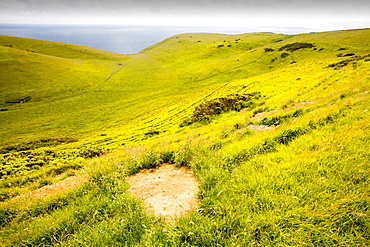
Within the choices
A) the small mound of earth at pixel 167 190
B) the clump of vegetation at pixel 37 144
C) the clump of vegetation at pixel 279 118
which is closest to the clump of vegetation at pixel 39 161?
the clump of vegetation at pixel 37 144

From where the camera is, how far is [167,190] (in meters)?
5.43

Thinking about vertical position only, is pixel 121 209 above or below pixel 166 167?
above

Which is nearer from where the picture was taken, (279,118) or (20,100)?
(279,118)

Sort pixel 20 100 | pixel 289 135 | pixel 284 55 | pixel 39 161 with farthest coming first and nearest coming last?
pixel 284 55 < pixel 20 100 < pixel 39 161 < pixel 289 135

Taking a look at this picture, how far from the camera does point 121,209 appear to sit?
4.36 metres

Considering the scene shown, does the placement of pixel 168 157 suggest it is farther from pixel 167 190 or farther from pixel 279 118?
pixel 279 118

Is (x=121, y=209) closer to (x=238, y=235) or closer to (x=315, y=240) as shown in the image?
(x=238, y=235)

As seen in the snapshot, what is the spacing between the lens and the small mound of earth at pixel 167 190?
172 inches

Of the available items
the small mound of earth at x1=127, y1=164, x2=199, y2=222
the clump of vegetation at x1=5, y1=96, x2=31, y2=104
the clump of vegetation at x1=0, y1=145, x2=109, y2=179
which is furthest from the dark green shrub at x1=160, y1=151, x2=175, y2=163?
the clump of vegetation at x1=5, y1=96, x2=31, y2=104

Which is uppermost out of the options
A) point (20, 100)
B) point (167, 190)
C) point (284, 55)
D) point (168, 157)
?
point (284, 55)

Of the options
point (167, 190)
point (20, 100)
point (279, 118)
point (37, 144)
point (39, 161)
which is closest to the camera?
point (167, 190)

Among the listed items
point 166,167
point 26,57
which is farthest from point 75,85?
point 166,167

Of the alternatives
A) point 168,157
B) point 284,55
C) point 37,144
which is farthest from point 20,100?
point 284,55

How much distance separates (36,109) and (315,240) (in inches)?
2892
